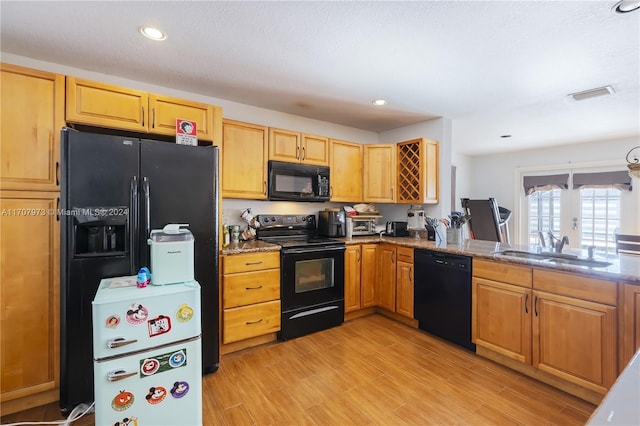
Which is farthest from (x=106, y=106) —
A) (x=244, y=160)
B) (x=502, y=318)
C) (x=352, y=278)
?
(x=502, y=318)

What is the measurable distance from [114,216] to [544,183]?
6.57 metres

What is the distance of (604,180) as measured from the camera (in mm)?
4723

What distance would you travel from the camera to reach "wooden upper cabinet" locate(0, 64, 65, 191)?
1.80m

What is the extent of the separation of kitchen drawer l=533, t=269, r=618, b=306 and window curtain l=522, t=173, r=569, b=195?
4.21 m

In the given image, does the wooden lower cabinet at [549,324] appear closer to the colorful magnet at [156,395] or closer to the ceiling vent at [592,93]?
the ceiling vent at [592,93]

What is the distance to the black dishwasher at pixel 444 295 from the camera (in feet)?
8.59

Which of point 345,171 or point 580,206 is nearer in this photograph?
point 345,171

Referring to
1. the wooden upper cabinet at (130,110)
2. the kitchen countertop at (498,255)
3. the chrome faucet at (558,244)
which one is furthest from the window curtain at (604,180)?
the wooden upper cabinet at (130,110)

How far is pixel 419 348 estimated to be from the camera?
2.69 m

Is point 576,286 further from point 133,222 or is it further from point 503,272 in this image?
point 133,222

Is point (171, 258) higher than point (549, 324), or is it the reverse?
point (171, 258)

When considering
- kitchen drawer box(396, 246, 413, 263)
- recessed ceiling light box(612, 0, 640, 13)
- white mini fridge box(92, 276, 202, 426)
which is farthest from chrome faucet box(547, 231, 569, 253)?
white mini fridge box(92, 276, 202, 426)

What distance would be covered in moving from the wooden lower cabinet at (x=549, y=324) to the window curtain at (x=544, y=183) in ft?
13.5

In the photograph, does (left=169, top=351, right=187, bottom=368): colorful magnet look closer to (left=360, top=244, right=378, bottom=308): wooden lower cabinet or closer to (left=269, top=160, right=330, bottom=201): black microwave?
(left=269, top=160, right=330, bottom=201): black microwave
